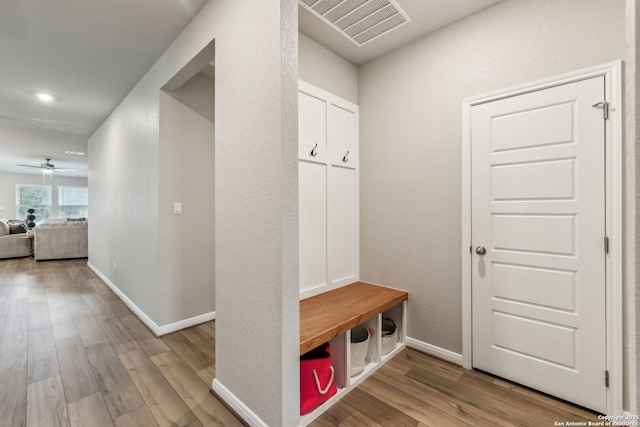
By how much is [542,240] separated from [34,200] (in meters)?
14.3

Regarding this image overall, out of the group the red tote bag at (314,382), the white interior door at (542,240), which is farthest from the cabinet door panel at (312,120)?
the red tote bag at (314,382)

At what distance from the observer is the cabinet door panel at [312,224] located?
2320mm

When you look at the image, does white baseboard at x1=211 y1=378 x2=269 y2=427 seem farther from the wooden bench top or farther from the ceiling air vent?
the ceiling air vent

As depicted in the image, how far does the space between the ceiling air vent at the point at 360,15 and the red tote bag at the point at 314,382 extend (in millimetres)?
2372

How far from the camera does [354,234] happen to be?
2.79 m

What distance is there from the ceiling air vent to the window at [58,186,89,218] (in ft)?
42.2

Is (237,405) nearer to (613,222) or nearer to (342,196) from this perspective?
(342,196)

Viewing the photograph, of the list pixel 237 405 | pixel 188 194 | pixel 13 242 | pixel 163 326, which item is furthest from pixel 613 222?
pixel 13 242

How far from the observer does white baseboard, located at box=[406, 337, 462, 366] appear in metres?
2.20

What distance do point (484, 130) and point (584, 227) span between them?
0.86 m

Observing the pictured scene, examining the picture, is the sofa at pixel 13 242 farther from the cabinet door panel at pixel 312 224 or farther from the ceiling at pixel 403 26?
the ceiling at pixel 403 26

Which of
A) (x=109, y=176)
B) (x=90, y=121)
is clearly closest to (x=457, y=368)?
(x=109, y=176)

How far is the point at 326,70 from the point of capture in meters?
2.51

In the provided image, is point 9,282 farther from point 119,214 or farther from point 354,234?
point 354,234
